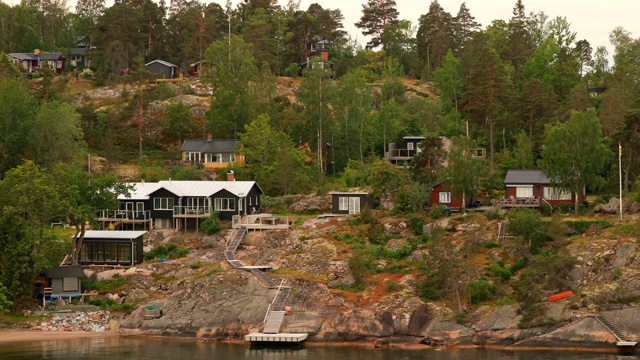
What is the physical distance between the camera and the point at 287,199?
9888 cm

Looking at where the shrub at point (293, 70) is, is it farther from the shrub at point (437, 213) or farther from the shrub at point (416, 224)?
the shrub at point (416, 224)

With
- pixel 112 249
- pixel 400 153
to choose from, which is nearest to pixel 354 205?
pixel 400 153

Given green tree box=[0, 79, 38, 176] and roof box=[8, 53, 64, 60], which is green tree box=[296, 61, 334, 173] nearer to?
green tree box=[0, 79, 38, 176]

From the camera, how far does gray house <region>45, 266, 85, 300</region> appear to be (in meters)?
81.8

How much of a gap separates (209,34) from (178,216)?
175 feet

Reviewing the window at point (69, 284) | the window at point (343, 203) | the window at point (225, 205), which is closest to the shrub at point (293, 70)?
the window at point (343, 203)

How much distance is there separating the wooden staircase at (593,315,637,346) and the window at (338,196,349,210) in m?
28.3

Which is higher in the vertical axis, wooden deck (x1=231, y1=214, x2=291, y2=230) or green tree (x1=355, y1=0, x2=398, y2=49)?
green tree (x1=355, y1=0, x2=398, y2=49)

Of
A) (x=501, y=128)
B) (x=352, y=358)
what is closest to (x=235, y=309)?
(x=352, y=358)

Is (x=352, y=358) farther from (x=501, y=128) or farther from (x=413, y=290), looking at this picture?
(x=501, y=128)

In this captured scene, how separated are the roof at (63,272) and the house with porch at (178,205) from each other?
1162 cm

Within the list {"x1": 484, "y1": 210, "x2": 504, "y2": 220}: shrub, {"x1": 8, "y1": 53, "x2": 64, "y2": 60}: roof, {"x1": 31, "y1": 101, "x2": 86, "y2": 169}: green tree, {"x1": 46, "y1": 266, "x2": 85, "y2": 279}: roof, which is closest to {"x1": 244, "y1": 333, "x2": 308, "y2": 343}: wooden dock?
{"x1": 46, "y1": 266, "x2": 85, "y2": 279}: roof

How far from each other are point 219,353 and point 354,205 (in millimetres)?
26278

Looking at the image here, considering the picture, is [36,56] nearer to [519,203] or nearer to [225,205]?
[225,205]
